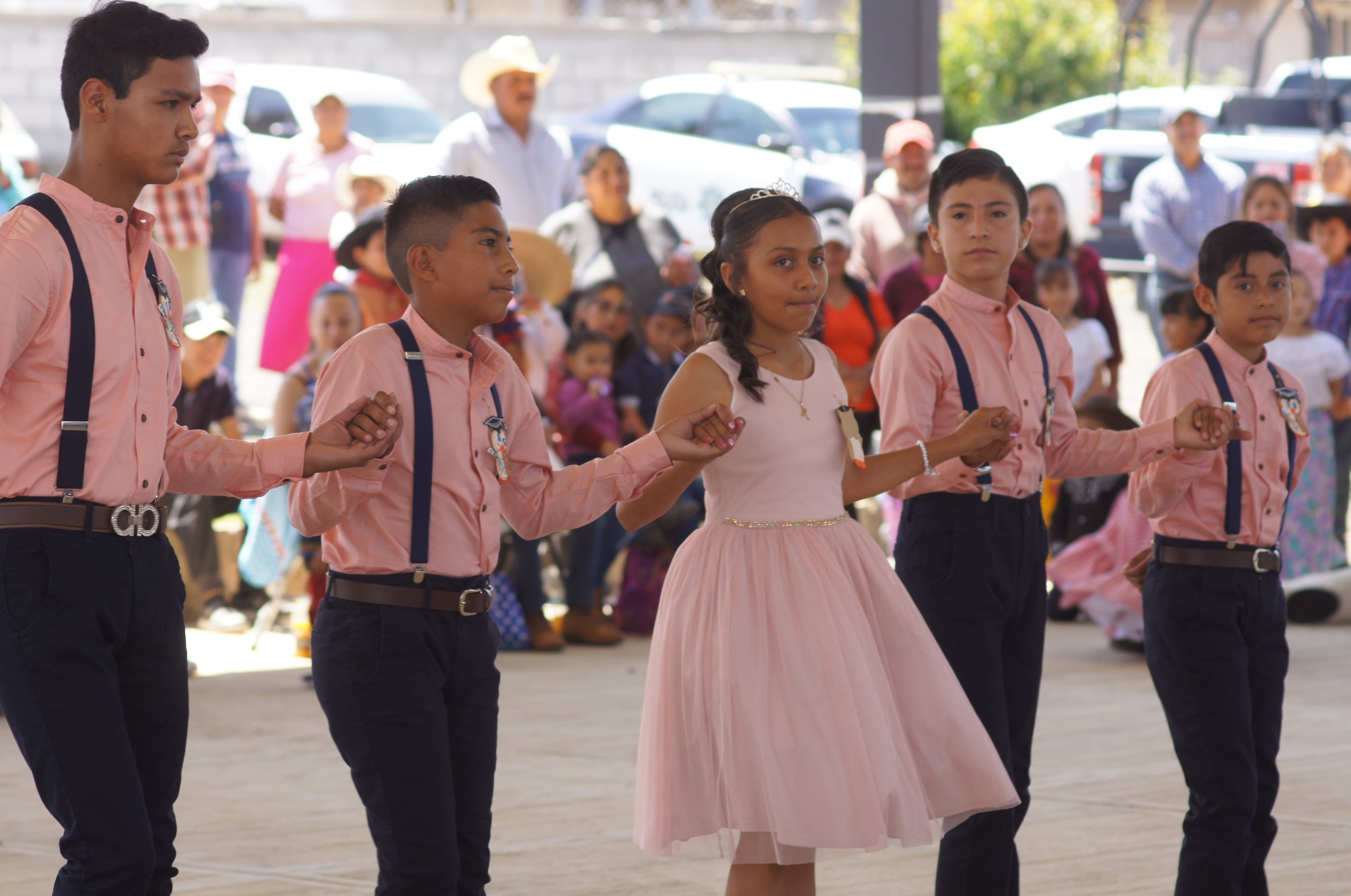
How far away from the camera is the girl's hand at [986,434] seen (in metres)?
3.85

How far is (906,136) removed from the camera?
10336mm

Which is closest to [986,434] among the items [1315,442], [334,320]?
[334,320]

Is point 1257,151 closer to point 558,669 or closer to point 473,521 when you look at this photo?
point 558,669

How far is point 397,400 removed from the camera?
11.8ft

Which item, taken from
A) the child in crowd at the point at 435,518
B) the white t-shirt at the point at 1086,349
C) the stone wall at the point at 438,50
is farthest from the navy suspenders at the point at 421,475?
the stone wall at the point at 438,50

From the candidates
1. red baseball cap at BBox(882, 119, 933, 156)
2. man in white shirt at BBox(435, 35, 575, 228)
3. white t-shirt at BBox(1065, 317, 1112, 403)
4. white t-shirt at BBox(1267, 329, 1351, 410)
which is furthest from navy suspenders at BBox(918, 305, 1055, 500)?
red baseball cap at BBox(882, 119, 933, 156)

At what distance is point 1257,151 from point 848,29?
8.55 metres

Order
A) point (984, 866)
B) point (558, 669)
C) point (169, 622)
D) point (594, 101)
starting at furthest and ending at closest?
point (594, 101)
point (558, 669)
point (984, 866)
point (169, 622)

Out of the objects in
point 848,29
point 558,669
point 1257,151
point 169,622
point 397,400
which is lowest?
point 558,669

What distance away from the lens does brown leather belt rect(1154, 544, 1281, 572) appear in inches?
165

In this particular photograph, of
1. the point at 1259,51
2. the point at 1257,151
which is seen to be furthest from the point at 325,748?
the point at 1259,51

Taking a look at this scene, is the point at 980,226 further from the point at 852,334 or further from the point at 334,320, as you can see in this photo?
the point at 852,334

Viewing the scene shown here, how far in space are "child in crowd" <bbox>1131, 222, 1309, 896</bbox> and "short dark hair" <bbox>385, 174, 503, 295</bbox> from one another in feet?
5.20

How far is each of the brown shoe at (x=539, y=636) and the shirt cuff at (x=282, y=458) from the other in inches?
196
